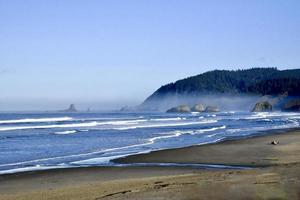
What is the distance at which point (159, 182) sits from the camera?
1499 centimetres

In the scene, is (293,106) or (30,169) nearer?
(30,169)

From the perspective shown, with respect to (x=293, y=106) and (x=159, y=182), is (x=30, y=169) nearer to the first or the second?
(x=159, y=182)

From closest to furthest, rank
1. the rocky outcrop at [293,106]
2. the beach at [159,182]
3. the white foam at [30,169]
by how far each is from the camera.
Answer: the beach at [159,182] → the white foam at [30,169] → the rocky outcrop at [293,106]

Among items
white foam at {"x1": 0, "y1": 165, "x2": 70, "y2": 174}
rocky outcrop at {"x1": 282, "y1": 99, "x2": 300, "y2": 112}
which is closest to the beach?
white foam at {"x1": 0, "y1": 165, "x2": 70, "y2": 174}

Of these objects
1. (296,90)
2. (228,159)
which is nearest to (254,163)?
(228,159)

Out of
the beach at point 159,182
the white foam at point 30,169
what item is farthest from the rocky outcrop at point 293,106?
the white foam at point 30,169

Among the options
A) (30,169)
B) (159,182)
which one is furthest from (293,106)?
(159,182)

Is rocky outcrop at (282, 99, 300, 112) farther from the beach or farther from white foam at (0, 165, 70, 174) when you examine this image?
white foam at (0, 165, 70, 174)

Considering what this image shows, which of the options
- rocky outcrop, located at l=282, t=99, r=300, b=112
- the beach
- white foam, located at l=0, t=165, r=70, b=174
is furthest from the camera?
rocky outcrop, located at l=282, t=99, r=300, b=112

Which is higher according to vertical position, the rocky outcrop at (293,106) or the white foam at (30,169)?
the rocky outcrop at (293,106)

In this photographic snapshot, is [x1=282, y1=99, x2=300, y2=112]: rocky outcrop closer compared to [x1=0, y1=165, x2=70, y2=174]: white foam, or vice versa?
[x1=0, y1=165, x2=70, y2=174]: white foam

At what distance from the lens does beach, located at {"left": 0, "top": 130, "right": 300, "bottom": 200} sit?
12.2 metres

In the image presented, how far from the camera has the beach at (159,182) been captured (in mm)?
12211

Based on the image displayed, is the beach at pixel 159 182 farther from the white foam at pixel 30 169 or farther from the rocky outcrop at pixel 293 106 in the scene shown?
the rocky outcrop at pixel 293 106
